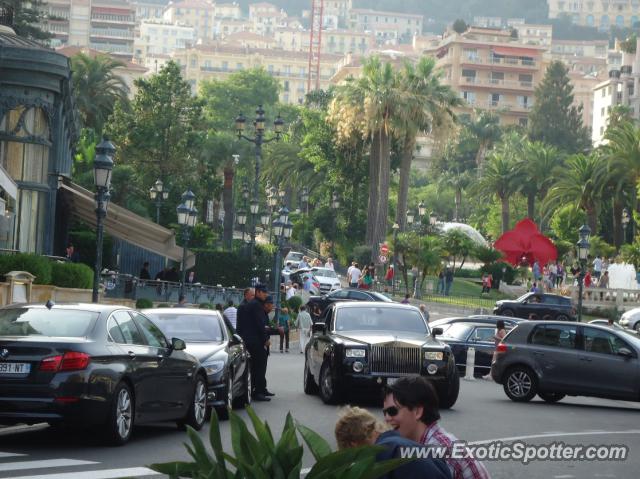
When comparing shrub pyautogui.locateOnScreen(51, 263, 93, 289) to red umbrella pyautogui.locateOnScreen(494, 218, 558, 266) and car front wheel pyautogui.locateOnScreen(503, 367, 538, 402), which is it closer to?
car front wheel pyautogui.locateOnScreen(503, 367, 538, 402)

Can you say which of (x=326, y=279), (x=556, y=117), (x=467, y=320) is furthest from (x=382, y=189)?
(x=556, y=117)

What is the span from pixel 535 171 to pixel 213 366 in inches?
3233

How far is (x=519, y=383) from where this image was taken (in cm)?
2422

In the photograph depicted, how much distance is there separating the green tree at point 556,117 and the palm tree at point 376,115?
252 ft

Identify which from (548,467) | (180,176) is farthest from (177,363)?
(180,176)

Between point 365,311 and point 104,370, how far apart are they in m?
8.47

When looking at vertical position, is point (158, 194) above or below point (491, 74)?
below

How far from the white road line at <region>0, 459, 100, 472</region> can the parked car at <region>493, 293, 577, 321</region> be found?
40925 mm

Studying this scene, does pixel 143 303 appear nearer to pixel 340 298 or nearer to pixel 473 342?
pixel 340 298

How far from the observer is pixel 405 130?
7150cm

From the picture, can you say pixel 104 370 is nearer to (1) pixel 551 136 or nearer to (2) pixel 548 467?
(2) pixel 548 467

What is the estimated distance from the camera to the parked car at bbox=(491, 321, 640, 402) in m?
23.7

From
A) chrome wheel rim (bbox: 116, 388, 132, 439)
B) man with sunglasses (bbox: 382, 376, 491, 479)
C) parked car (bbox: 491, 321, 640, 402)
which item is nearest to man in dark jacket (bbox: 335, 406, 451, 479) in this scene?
man with sunglasses (bbox: 382, 376, 491, 479)

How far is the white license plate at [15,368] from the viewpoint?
13984 mm
